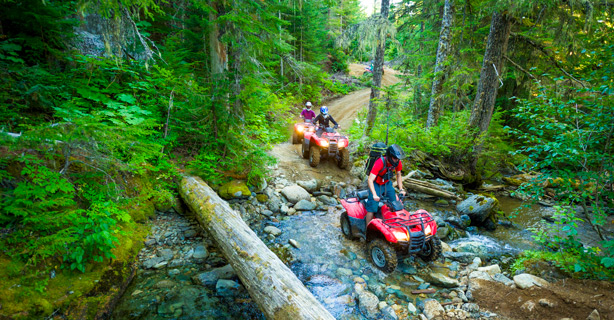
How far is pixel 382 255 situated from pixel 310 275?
1.32 meters

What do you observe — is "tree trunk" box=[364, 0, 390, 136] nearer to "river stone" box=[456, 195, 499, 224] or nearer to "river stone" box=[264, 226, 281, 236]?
"river stone" box=[456, 195, 499, 224]

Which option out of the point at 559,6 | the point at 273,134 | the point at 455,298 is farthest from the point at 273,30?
the point at 559,6

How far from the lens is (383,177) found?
479 centimetres

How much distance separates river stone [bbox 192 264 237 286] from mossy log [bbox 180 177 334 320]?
432 millimetres

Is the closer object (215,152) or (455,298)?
(455,298)

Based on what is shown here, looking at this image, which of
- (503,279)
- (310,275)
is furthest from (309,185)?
(503,279)

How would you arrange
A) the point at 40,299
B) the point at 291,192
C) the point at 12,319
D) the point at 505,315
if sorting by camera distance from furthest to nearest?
the point at 291,192, the point at 505,315, the point at 40,299, the point at 12,319

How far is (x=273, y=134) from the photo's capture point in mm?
8133

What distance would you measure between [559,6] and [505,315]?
8303mm

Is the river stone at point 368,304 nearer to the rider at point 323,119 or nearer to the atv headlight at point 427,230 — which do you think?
the atv headlight at point 427,230

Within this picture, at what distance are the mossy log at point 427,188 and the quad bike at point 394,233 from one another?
11.5ft

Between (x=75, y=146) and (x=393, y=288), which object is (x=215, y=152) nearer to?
(x=75, y=146)

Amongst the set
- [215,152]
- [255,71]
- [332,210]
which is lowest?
[332,210]

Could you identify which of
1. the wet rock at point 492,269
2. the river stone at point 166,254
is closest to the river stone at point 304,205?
the river stone at point 166,254
